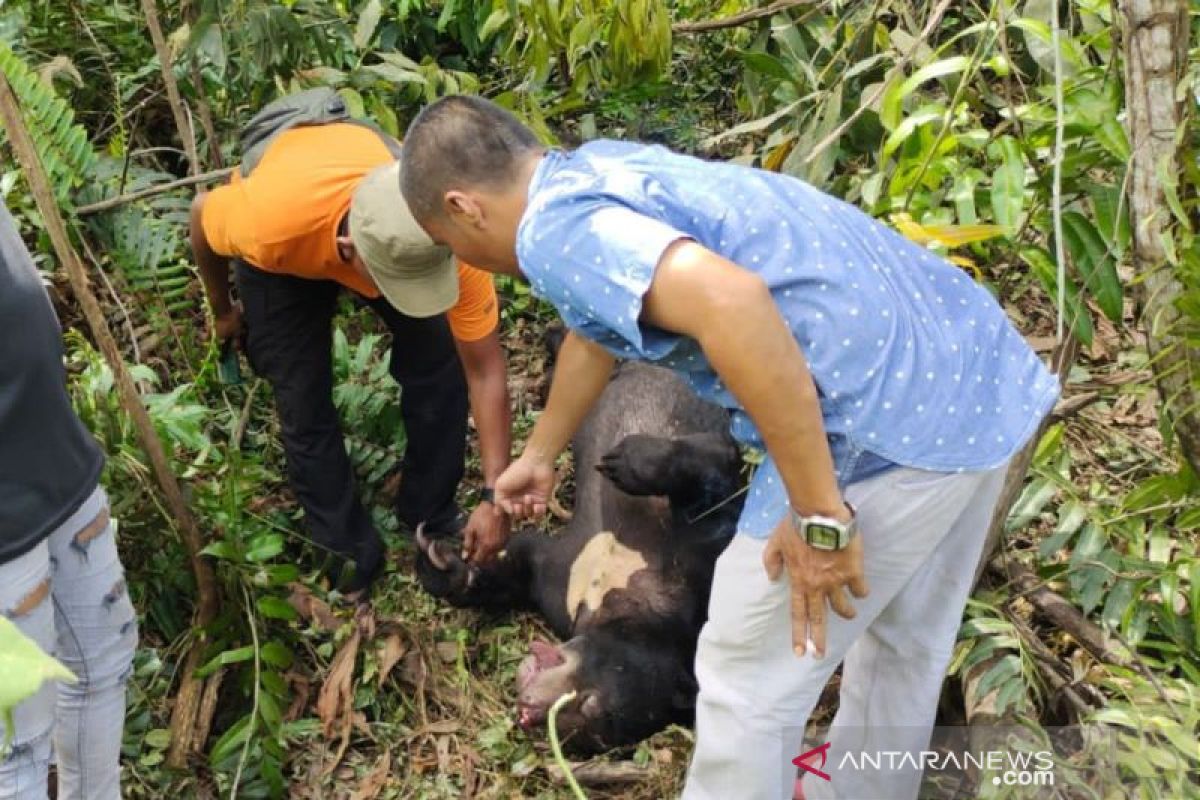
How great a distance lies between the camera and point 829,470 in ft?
7.10

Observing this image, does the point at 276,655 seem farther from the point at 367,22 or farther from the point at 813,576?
the point at 367,22

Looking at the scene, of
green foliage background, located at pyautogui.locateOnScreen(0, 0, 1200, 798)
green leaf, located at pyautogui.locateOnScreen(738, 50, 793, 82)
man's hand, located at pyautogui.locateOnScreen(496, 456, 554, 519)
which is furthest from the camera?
green leaf, located at pyautogui.locateOnScreen(738, 50, 793, 82)

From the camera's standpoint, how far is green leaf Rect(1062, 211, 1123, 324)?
2.94m

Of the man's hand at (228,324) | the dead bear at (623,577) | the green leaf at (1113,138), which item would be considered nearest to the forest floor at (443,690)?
the dead bear at (623,577)

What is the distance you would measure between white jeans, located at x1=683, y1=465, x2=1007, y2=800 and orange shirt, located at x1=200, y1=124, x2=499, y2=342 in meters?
1.36

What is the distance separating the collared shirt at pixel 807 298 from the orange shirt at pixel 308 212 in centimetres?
134

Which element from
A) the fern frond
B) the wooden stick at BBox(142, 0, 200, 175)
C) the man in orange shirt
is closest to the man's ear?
the man in orange shirt

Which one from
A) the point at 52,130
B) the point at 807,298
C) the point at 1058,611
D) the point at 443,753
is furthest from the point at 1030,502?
the point at 52,130

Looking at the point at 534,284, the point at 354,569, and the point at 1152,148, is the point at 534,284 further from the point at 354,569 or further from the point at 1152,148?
the point at 354,569

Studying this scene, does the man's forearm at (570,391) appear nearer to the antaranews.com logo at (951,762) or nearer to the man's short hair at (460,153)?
the man's short hair at (460,153)

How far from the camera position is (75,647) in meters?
2.74

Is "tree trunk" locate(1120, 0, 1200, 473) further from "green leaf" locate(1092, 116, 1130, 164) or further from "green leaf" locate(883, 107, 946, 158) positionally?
"green leaf" locate(883, 107, 946, 158)

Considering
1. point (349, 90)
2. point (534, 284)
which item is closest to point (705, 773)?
point (534, 284)

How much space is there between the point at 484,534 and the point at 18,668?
309cm
